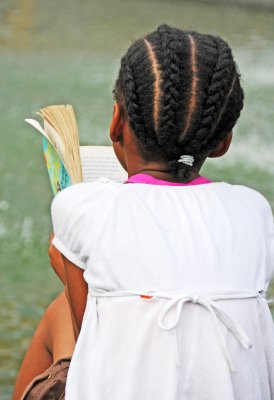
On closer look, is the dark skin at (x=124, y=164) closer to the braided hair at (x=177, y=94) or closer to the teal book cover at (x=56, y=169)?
the braided hair at (x=177, y=94)

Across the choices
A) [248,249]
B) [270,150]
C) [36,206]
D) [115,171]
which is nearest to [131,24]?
[270,150]

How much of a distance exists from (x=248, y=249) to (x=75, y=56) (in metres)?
5.13

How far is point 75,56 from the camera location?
6656mm

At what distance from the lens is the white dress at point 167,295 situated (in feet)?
5.24

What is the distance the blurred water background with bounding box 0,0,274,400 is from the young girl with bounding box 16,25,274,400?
3.92 ft

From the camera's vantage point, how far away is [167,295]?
1605 mm

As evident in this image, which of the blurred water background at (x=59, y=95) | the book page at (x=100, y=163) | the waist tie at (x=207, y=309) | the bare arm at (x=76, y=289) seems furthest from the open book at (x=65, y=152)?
the blurred water background at (x=59, y=95)

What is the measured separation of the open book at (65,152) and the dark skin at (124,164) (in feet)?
0.58

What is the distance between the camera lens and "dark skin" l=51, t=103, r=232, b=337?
176cm

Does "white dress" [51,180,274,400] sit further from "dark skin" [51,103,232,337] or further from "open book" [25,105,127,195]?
"open book" [25,105,127,195]

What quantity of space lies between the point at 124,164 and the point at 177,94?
0.23 metres

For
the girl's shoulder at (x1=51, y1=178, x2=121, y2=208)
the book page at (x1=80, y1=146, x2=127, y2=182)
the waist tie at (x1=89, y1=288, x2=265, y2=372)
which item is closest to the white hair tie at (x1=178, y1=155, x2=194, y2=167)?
the girl's shoulder at (x1=51, y1=178, x2=121, y2=208)

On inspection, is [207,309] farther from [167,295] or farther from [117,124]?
[117,124]

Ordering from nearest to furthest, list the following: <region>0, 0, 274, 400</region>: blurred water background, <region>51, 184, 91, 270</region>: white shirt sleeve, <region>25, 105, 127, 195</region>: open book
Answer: <region>51, 184, 91, 270</region>: white shirt sleeve
<region>25, 105, 127, 195</region>: open book
<region>0, 0, 274, 400</region>: blurred water background
